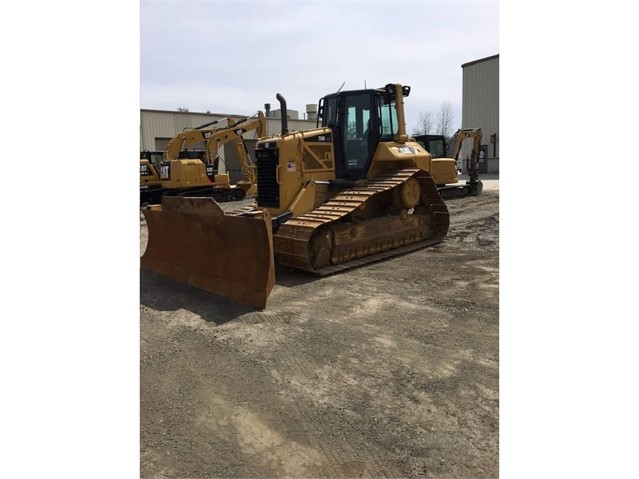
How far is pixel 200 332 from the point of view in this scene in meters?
4.81

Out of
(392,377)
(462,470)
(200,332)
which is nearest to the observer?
(462,470)

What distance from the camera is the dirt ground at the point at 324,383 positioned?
9.21 feet

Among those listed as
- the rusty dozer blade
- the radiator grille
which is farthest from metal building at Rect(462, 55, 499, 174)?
the rusty dozer blade

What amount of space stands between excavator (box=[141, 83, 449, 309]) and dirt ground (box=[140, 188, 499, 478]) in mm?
626

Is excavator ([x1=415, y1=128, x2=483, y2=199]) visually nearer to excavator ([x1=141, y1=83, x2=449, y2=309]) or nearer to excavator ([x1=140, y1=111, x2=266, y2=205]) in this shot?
excavator ([x1=140, y1=111, x2=266, y2=205])

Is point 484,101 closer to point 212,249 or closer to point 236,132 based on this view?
point 236,132

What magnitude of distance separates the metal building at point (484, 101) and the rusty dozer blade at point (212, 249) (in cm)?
2977

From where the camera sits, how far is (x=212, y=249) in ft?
20.6

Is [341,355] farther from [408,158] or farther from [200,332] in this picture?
[408,158]

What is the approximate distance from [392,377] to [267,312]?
1.94 metres

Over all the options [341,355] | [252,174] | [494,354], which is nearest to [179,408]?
[341,355]

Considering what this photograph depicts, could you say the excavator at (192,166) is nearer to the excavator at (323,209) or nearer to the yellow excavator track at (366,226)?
the excavator at (323,209)

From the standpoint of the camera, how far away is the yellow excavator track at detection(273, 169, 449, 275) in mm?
7023

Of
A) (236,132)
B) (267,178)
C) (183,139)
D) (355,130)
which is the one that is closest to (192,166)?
(183,139)
